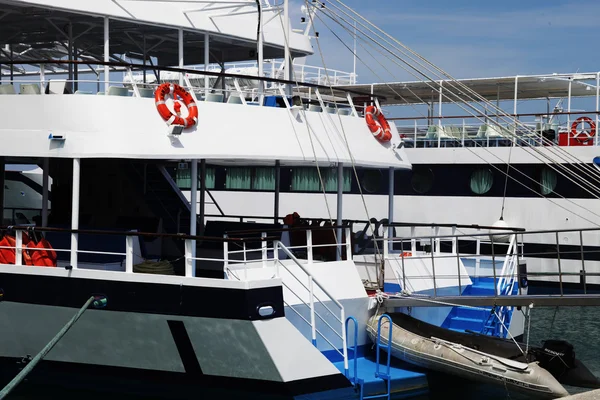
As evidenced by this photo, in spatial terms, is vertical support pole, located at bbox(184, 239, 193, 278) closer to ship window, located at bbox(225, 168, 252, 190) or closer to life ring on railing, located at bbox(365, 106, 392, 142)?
life ring on railing, located at bbox(365, 106, 392, 142)

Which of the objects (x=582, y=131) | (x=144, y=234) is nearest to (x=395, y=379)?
(x=144, y=234)

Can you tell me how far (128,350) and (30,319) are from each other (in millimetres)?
1503

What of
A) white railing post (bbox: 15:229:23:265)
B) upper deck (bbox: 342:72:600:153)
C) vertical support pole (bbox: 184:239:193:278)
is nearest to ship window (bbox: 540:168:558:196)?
upper deck (bbox: 342:72:600:153)

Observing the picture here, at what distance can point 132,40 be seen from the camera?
1550 centimetres

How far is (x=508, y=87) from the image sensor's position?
98.5 ft

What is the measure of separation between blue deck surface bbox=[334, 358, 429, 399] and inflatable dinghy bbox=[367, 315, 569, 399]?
0.71ft

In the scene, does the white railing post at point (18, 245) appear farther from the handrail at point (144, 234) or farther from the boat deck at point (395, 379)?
the boat deck at point (395, 379)

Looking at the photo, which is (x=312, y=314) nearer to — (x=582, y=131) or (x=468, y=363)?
(x=468, y=363)

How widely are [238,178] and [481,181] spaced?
8810mm

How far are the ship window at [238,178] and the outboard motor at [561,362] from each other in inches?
726

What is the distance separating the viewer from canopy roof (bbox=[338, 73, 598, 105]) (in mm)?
27859

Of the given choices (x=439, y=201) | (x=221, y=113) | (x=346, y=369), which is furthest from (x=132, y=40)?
(x=439, y=201)

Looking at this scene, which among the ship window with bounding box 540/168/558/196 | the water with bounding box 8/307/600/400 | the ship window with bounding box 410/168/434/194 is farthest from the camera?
the ship window with bounding box 410/168/434/194

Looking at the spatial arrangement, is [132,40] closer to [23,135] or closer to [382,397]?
[23,135]
